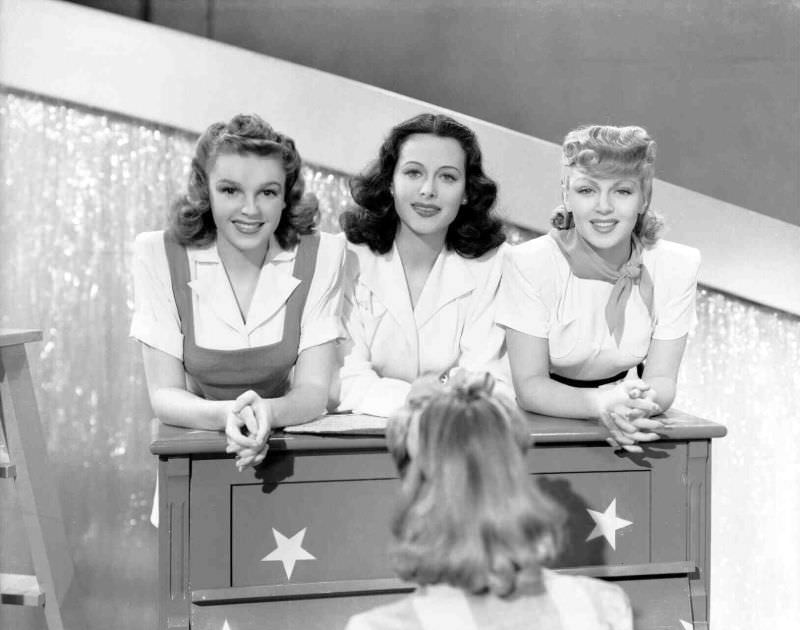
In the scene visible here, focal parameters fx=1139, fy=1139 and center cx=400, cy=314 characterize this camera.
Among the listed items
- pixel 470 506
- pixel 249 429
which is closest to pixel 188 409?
pixel 249 429

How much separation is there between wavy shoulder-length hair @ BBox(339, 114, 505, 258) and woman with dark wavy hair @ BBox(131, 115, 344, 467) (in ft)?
0.59

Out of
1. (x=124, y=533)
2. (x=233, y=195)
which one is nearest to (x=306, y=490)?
(x=233, y=195)

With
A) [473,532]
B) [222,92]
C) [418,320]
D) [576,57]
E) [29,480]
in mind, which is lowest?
[29,480]

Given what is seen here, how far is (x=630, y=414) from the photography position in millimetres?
2336

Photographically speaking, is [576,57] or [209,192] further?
[576,57]

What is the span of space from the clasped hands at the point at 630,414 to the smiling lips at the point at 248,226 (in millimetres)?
836

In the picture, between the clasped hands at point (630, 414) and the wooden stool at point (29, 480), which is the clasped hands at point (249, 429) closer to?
the clasped hands at point (630, 414)

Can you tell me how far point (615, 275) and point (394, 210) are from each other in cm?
56

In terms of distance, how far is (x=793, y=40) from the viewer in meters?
3.44

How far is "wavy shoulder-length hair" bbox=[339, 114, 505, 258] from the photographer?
2.75m

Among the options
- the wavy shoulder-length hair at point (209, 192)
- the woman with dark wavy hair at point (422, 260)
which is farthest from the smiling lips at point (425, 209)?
the wavy shoulder-length hair at point (209, 192)

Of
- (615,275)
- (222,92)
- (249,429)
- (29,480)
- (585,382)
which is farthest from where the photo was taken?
(222,92)

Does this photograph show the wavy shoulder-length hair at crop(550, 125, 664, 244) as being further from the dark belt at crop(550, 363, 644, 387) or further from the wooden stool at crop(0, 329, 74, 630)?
the wooden stool at crop(0, 329, 74, 630)

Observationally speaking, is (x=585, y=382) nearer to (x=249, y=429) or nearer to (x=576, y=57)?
(x=249, y=429)
